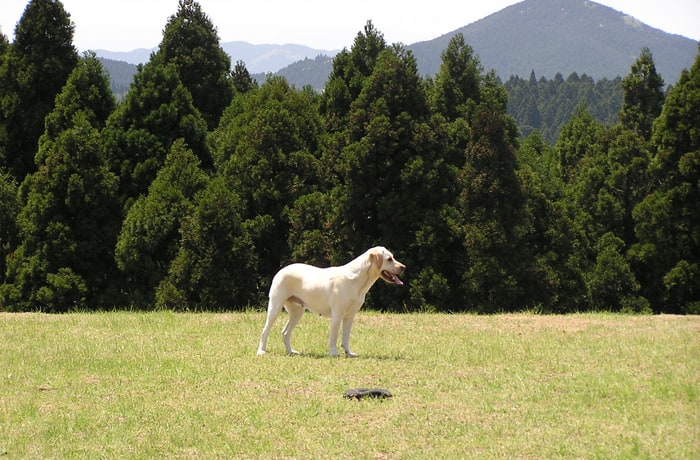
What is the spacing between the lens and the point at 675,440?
9.02 meters

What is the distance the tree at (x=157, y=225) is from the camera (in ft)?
88.2

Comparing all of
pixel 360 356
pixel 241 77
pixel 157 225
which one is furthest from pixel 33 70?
pixel 360 356

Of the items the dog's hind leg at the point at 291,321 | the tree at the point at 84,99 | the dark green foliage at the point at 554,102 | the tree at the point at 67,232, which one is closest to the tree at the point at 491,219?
the tree at the point at 67,232

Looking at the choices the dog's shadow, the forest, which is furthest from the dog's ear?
the forest

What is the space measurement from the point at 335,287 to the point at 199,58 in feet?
77.1

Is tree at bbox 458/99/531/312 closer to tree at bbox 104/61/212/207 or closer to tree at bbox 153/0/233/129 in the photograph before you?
tree at bbox 104/61/212/207

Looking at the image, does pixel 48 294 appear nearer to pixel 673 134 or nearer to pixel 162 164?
pixel 162 164

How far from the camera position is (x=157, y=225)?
26.8m

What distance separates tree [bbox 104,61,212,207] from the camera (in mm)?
29984

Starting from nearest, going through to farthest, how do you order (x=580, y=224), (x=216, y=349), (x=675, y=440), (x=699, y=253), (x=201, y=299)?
(x=675, y=440) → (x=216, y=349) → (x=201, y=299) → (x=699, y=253) → (x=580, y=224)

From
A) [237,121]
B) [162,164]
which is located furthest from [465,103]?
[162,164]

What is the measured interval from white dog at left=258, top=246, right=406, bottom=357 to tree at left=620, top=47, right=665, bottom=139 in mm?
27430

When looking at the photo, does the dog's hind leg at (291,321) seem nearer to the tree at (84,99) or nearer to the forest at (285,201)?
the forest at (285,201)

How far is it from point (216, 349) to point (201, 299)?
1108 cm
